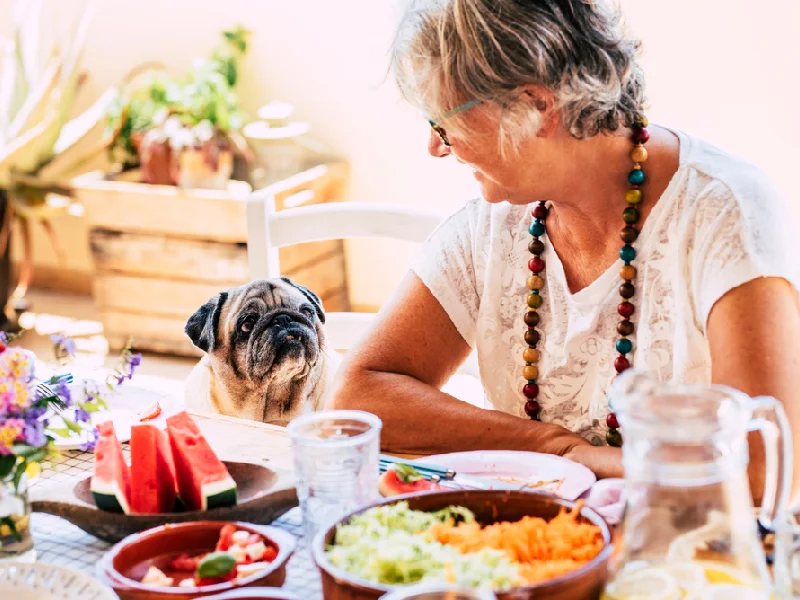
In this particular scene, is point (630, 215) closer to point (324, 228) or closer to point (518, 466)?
point (518, 466)

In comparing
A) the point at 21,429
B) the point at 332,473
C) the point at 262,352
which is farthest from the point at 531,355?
the point at 21,429

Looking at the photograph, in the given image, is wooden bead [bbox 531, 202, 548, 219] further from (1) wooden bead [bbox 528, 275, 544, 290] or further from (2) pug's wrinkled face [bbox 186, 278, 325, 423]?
(2) pug's wrinkled face [bbox 186, 278, 325, 423]

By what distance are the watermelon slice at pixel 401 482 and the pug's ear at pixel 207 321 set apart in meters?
0.72

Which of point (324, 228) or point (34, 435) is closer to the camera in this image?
point (34, 435)

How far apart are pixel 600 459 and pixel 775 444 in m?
0.50

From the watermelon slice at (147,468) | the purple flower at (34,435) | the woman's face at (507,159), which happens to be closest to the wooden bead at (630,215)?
the woman's face at (507,159)

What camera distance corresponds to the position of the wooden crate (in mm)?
3691

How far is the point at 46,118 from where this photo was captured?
4.07m

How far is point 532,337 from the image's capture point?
1.69m

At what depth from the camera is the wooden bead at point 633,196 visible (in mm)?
1560

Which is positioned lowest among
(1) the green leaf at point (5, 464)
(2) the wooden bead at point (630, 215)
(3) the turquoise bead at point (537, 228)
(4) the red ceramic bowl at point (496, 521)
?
(4) the red ceramic bowl at point (496, 521)

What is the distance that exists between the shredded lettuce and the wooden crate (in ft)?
8.73

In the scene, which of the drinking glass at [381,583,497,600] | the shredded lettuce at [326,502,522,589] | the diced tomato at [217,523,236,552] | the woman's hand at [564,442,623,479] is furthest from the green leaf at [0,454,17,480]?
the woman's hand at [564,442,623,479]

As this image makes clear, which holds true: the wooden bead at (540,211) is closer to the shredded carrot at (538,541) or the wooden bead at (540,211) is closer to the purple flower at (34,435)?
the shredded carrot at (538,541)
